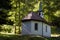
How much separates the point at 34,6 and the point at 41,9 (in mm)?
1541

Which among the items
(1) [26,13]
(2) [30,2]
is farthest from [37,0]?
(1) [26,13]

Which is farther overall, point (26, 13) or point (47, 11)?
point (47, 11)

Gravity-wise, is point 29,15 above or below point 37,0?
below

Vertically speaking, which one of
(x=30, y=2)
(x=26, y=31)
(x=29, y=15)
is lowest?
(x=26, y=31)

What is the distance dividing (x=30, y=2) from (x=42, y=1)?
2632 millimetres

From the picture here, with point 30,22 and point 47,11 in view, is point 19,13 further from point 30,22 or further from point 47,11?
point 47,11

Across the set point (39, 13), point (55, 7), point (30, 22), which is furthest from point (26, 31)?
point (55, 7)

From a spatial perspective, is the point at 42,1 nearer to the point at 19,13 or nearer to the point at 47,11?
the point at 47,11

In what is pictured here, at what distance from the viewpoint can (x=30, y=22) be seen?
35812 millimetres

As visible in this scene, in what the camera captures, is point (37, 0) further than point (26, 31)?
Yes

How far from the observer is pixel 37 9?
41312 mm

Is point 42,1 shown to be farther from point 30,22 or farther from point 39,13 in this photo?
point 30,22

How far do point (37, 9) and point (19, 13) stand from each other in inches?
220

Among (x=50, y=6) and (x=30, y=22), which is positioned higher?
(x=50, y=6)
